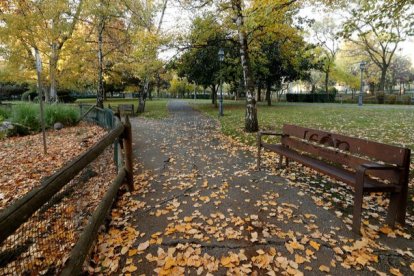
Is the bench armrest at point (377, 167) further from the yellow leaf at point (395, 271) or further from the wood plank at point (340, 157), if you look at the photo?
the yellow leaf at point (395, 271)

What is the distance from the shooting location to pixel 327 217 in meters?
3.83

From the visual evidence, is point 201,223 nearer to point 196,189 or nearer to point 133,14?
point 196,189

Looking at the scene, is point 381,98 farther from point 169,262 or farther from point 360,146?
point 169,262

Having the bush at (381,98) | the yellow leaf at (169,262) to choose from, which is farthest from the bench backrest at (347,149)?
the bush at (381,98)

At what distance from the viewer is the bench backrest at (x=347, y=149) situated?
3371 millimetres

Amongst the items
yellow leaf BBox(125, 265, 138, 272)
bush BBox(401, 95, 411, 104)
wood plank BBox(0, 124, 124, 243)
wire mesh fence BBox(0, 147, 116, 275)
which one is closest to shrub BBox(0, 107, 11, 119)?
wire mesh fence BBox(0, 147, 116, 275)

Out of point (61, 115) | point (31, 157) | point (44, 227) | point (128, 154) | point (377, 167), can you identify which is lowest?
point (44, 227)

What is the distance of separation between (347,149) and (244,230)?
214 cm

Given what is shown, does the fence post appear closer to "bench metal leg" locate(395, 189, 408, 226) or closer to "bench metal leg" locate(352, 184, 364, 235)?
"bench metal leg" locate(352, 184, 364, 235)

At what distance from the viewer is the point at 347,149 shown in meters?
4.29

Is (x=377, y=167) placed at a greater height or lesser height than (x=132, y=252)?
greater

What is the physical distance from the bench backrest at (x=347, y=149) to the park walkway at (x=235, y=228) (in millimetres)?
786

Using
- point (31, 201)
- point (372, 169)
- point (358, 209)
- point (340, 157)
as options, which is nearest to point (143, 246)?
point (31, 201)

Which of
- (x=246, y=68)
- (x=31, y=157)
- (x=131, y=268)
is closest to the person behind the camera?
(x=131, y=268)
